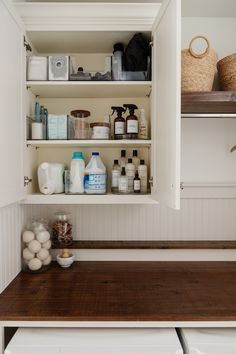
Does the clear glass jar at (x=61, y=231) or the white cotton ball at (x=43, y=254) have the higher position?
the clear glass jar at (x=61, y=231)

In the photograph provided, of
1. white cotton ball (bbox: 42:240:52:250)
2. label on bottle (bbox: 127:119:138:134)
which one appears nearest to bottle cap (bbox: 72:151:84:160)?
label on bottle (bbox: 127:119:138:134)

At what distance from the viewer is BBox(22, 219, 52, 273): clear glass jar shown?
5.52ft

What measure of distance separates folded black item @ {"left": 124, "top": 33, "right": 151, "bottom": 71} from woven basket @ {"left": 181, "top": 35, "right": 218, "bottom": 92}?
8.4 inches

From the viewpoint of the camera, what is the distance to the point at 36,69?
5.32ft

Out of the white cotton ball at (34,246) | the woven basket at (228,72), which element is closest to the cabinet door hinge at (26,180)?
the white cotton ball at (34,246)

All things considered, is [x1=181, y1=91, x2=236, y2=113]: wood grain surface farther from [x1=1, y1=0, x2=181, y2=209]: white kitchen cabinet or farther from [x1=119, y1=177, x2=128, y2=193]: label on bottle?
[x1=119, y1=177, x2=128, y2=193]: label on bottle

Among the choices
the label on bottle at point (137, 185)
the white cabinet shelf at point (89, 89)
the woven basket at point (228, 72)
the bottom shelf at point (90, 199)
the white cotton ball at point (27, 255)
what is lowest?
the white cotton ball at point (27, 255)

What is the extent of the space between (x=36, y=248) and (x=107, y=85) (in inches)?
40.1

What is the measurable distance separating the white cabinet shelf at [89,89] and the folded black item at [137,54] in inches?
4.0

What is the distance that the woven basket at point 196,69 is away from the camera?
154cm

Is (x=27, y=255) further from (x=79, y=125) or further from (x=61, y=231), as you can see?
(x=79, y=125)
